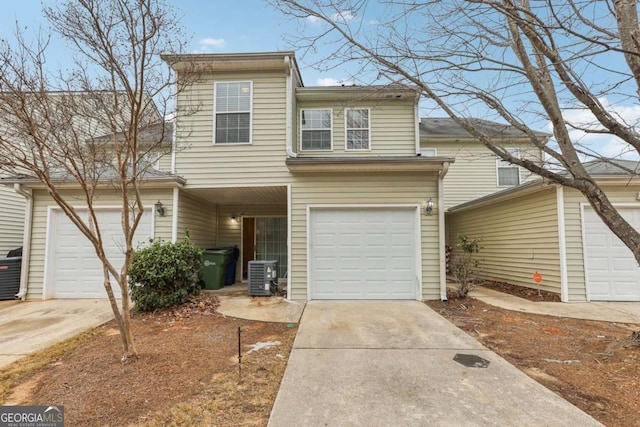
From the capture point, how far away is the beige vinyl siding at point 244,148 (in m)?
7.19

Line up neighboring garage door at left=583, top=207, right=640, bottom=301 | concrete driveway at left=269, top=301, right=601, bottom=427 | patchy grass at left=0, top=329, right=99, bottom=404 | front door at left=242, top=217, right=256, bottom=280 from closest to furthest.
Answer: concrete driveway at left=269, top=301, right=601, bottom=427 < patchy grass at left=0, top=329, right=99, bottom=404 < neighboring garage door at left=583, top=207, right=640, bottom=301 < front door at left=242, top=217, right=256, bottom=280

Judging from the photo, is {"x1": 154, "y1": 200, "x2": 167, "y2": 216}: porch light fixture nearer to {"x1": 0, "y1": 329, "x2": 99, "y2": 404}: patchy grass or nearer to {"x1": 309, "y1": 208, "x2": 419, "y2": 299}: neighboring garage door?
{"x1": 0, "y1": 329, "x2": 99, "y2": 404}: patchy grass

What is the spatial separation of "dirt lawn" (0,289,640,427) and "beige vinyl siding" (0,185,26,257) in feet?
24.5

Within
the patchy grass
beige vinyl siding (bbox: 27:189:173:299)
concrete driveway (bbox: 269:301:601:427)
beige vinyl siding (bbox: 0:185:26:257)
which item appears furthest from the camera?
beige vinyl siding (bbox: 0:185:26:257)

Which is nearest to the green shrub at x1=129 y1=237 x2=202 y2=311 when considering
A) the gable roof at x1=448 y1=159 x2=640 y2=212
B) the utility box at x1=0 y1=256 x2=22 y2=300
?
the utility box at x1=0 y1=256 x2=22 y2=300

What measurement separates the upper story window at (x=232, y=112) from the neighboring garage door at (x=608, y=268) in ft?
26.2

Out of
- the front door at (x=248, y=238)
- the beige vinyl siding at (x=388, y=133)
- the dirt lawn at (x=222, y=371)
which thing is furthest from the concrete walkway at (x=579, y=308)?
the front door at (x=248, y=238)

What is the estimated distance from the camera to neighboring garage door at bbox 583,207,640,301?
6746mm

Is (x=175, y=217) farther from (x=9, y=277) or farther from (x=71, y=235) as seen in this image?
(x=9, y=277)

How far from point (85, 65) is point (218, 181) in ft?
11.2

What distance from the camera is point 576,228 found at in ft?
22.4

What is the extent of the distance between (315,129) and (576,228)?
666 centimetres

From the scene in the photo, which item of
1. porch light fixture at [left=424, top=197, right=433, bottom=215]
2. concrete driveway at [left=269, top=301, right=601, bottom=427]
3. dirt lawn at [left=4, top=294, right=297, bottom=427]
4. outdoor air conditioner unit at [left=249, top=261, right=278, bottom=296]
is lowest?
dirt lawn at [left=4, top=294, right=297, bottom=427]

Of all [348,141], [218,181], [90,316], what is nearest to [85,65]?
[218,181]
